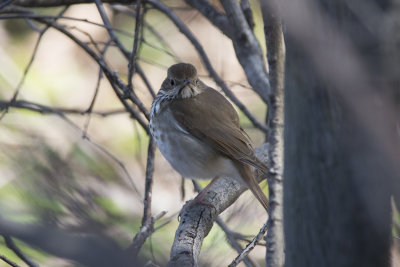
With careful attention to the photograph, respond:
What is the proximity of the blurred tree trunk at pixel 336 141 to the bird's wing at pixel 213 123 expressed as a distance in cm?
132

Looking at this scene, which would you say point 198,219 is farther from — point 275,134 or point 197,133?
point 275,134

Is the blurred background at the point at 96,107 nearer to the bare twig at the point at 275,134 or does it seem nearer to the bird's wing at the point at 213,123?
the bird's wing at the point at 213,123

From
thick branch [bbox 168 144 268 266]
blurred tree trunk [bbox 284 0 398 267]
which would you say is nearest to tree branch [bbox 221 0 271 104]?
thick branch [bbox 168 144 268 266]

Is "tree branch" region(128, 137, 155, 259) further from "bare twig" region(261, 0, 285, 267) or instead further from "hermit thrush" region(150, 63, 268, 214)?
"bare twig" region(261, 0, 285, 267)

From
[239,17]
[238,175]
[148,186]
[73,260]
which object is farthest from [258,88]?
[73,260]

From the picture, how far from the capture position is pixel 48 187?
163 cm

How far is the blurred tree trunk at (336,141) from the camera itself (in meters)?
1.00

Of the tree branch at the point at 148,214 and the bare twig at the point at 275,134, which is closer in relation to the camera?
the bare twig at the point at 275,134

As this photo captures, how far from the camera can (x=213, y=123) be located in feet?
8.86

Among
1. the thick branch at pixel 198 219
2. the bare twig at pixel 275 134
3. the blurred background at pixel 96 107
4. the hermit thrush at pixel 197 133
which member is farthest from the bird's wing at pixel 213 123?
the bare twig at pixel 275 134

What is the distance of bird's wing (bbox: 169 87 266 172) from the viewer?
2599mm

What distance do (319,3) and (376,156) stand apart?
0.32m

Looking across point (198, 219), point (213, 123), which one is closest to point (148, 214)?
point (198, 219)

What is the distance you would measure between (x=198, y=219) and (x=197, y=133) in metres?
0.56
